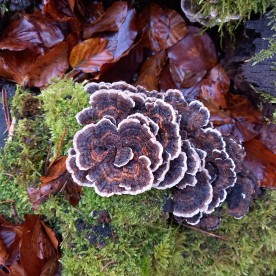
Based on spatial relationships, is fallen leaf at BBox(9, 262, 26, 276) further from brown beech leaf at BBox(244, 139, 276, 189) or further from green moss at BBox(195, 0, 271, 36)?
green moss at BBox(195, 0, 271, 36)

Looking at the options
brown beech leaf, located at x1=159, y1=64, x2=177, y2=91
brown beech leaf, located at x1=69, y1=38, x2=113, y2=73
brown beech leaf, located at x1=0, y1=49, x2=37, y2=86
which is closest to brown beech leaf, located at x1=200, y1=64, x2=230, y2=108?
brown beech leaf, located at x1=159, y1=64, x2=177, y2=91

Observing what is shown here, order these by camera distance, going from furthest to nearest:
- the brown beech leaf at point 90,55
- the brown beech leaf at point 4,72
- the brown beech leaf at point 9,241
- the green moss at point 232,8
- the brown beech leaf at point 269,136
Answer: the brown beech leaf at point 269,136 → the brown beech leaf at point 90,55 → the brown beech leaf at point 4,72 → the brown beech leaf at point 9,241 → the green moss at point 232,8

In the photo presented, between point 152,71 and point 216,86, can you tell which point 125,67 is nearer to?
point 152,71

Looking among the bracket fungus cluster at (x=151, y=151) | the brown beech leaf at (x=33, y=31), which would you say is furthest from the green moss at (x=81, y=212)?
the brown beech leaf at (x=33, y=31)

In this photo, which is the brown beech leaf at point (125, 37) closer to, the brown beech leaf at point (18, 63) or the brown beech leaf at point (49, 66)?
the brown beech leaf at point (49, 66)

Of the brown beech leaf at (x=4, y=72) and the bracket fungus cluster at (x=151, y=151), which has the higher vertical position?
the brown beech leaf at (x=4, y=72)

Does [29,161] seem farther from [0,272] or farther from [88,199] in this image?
[0,272]

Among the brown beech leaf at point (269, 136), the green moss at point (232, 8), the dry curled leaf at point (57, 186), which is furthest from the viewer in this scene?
the brown beech leaf at point (269, 136)
